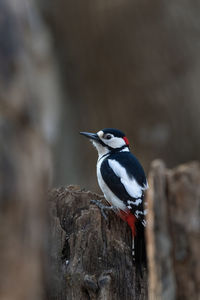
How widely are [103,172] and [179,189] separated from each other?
2534 millimetres

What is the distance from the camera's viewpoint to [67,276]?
3855 millimetres

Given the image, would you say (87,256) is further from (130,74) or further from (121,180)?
(130,74)

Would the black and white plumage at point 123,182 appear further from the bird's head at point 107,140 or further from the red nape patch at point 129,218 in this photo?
the bird's head at point 107,140

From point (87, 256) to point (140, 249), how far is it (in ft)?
1.24

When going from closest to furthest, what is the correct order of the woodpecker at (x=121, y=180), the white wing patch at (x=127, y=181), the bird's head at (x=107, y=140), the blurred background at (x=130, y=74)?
the woodpecker at (x=121, y=180) → the white wing patch at (x=127, y=181) → the bird's head at (x=107, y=140) → the blurred background at (x=130, y=74)

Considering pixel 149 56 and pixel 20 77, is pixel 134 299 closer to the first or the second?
pixel 20 77

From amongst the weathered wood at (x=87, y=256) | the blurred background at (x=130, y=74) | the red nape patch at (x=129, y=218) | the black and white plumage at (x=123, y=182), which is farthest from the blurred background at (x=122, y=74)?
the weathered wood at (x=87, y=256)

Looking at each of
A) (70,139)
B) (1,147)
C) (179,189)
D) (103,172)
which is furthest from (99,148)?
(70,139)

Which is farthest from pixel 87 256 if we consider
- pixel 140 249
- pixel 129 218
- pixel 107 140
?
pixel 107 140

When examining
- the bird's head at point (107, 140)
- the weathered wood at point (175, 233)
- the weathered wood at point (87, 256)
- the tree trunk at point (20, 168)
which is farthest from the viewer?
the bird's head at point (107, 140)

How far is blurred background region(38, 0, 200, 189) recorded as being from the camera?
29.0 ft

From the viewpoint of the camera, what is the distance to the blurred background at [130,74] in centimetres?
884

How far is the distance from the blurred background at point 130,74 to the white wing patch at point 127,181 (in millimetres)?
3159

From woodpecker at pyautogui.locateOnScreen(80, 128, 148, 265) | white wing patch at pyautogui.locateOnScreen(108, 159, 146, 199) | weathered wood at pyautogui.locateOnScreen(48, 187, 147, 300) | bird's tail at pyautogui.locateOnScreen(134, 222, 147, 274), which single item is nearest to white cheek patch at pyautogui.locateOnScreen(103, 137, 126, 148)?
woodpecker at pyautogui.locateOnScreen(80, 128, 148, 265)
